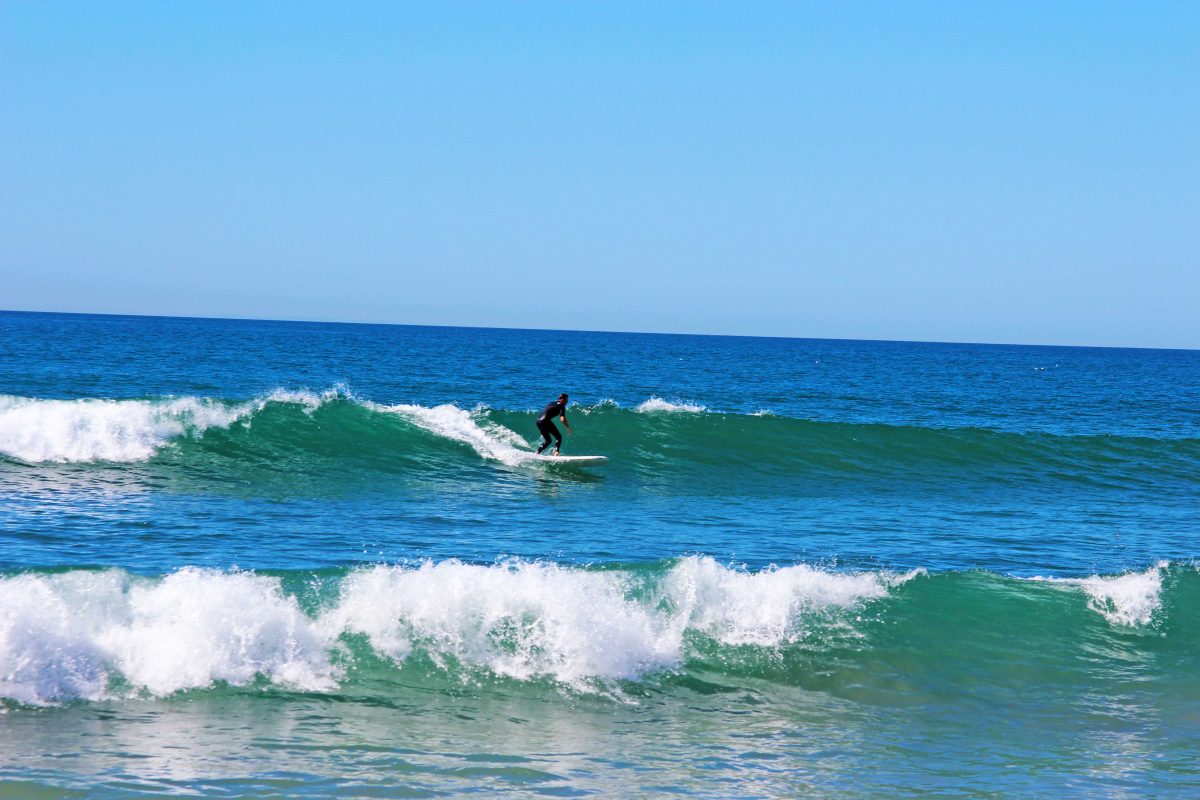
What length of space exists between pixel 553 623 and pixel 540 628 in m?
0.13

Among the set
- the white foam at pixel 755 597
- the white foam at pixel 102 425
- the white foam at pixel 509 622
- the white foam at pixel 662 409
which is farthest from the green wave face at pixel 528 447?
the white foam at pixel 755 597

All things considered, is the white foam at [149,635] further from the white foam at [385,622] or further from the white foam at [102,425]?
the white foam at [102,425]

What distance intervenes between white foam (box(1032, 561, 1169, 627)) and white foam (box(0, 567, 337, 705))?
27.5 feet

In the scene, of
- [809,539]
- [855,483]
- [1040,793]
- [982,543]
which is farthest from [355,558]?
[855,483]

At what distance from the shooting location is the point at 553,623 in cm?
1005

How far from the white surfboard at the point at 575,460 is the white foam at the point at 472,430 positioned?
1.88ft

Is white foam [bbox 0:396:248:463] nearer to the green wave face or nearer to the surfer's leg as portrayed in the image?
the green wave face

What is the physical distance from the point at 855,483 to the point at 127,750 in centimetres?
1682

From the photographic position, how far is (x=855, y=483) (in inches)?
862

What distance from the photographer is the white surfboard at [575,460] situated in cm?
2160

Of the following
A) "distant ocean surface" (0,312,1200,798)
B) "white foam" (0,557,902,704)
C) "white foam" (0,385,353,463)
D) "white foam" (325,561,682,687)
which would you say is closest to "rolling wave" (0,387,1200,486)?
"white foam" (0,385,353,463)

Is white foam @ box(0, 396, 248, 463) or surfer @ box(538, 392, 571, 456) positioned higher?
surfer @ box(538, 392, 571, 456)

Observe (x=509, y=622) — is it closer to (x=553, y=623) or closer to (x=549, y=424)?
(x=553, y=623)

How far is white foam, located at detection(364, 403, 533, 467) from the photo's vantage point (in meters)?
22.3
